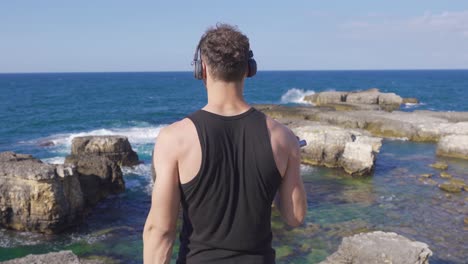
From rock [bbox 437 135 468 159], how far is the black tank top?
84.7ft

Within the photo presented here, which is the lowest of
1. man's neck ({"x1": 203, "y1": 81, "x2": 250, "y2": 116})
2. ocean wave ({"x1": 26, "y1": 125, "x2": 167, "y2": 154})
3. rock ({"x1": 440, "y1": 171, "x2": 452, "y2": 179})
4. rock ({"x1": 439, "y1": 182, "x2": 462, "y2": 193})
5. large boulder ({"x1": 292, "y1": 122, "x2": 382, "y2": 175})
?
rock ({"x1": 440, "y1": 171, "x2": 452, "y2": 179})

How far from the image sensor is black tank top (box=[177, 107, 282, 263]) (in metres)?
2.46

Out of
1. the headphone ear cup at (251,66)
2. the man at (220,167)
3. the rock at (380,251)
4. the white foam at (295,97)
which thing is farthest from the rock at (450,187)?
the white foam at (295,97)

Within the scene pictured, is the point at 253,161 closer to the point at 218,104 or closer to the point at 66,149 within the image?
the point at 218,104

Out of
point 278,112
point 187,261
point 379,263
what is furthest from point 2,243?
point 278,112

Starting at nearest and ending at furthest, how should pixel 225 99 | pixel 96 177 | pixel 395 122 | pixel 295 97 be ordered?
pixel 225 99 → pixel 96 177 → pixel 395 122 → pixel 295 97

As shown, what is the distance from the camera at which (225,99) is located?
255cm

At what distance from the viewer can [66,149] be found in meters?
27.9

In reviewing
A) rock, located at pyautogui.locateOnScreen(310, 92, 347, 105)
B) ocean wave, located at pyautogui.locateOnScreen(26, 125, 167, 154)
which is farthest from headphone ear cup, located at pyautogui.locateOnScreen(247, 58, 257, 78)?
rock, located at pyautogui.locateOnScreen(310, 92, 347, 105)

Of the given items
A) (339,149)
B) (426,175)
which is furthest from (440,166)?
(339,149)

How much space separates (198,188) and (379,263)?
6.55 meters

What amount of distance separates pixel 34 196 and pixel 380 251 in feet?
32.4

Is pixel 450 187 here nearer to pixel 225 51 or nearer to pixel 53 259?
pixel 53 259

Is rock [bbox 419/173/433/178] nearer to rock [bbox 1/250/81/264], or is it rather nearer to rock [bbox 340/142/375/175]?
rock [bbox 340/142/375/175]
